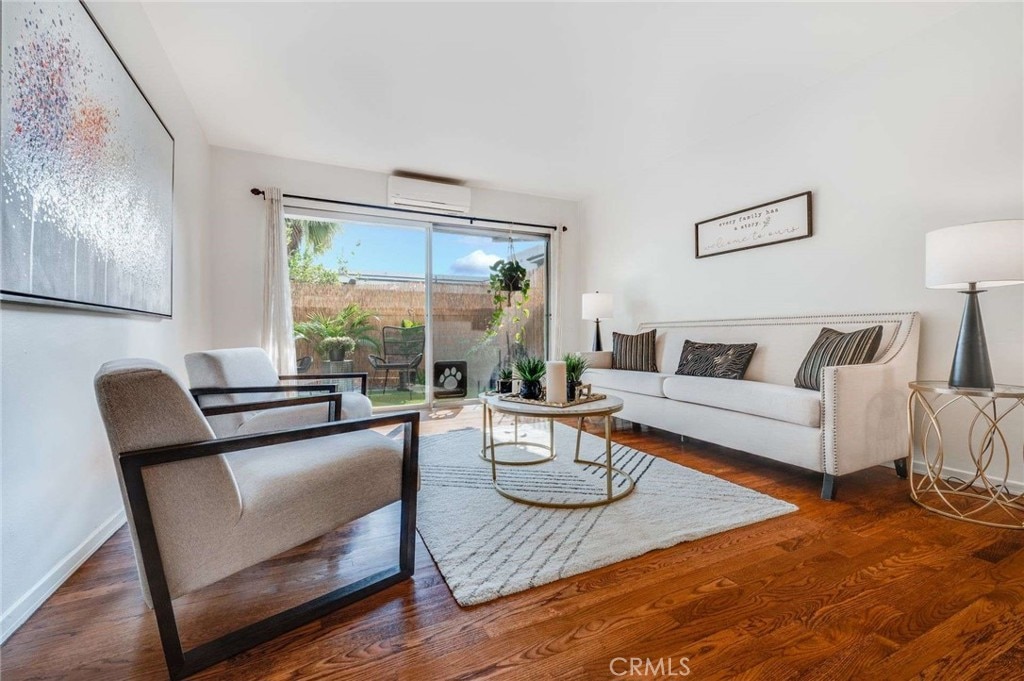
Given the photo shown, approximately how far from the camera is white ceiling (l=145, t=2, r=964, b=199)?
228cm

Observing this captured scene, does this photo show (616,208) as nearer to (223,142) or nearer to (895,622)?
(223,142)

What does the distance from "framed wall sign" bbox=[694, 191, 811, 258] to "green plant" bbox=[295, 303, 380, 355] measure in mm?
3250

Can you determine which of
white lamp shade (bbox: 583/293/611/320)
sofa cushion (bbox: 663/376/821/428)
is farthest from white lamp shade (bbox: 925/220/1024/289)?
white lamp shade (bbox: 583/293/611/320)

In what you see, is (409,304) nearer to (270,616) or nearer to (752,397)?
(752,397)

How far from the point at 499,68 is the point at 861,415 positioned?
2815 millimetres

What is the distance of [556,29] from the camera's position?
7.80 feet

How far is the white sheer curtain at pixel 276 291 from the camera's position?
3906 millimetres

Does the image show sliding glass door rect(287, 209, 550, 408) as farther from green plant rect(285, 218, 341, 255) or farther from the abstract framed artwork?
the abstract framed artwork

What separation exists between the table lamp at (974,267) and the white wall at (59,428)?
3436 millimetres

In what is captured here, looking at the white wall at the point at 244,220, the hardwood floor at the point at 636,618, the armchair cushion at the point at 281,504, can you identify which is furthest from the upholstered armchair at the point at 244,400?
the white wall at the point at 244,220

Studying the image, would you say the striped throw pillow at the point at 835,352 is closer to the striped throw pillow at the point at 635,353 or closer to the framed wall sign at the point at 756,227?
the framed wall sign at the point at 756,227

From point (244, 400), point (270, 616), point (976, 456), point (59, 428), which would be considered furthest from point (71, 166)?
point (976, 456)

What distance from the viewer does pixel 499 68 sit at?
272 centimetres

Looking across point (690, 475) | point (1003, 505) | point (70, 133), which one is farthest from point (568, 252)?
point (70, 133)
